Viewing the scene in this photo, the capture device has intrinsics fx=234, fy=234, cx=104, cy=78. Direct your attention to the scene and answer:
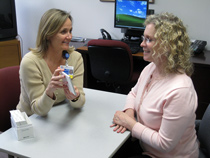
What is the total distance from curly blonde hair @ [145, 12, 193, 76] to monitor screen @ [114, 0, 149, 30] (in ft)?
5.39

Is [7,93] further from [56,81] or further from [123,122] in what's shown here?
[123,122]

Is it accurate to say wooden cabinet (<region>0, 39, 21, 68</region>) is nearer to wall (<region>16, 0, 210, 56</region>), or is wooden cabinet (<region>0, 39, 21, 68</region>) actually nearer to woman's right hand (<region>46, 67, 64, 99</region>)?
wall (<region>16, 0, 210, 56</region>)

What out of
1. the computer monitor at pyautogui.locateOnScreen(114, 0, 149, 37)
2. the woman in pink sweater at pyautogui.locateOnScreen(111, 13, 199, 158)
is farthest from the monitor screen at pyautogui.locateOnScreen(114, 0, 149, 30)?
the woman in pink sweater at pyautogui.locateOnScreen(111, 13, 199, 158)

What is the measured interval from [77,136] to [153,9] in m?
2.22

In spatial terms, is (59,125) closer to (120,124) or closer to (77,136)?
(77,136)

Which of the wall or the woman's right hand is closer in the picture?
the woman's right hand

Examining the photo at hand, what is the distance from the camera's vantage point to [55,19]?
4.64 feet

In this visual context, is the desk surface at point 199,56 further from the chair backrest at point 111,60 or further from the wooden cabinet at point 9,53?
the wooden cabinet at point 9,53

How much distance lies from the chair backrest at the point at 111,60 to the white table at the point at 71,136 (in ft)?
3.12

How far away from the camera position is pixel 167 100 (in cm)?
110

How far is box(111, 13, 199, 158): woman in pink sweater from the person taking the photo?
3.57 ft

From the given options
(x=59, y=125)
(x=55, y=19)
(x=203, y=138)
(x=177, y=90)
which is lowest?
(x=203, y=138)

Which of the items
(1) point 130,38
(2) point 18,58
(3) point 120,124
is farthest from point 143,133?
(2) point 18,58

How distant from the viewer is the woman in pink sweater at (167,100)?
1088 millimetres
